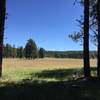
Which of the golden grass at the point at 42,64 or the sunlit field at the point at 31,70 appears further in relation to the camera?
the golden grass at the point at 42,64

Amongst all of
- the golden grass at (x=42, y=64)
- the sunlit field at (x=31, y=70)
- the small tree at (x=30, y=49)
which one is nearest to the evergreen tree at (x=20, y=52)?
the small tree at (x=30, y=49)

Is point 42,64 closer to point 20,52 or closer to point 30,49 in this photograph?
point 30,49

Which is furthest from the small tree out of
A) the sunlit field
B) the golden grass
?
the sunlit field

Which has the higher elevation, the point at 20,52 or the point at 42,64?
the point at 20,52

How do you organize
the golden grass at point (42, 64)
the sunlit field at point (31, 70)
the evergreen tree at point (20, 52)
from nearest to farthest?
1. the sunlit field at point (31, 70)
2. the golden grass at point (42, 64)
3. the evergreen tree at point (20, 52)

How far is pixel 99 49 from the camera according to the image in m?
19.1

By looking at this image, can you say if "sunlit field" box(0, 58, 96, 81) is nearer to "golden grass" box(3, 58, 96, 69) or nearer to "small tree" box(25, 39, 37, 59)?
"golden grass" box(3, 58, 96, 69)

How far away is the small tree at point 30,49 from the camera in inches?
4951

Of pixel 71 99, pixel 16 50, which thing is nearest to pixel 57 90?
pixel 71 99

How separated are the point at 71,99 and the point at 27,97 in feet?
4.81

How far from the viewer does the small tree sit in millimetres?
125750

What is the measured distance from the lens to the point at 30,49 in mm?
127938

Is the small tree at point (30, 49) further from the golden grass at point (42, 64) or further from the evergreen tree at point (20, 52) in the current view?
the golden grass at point (42, 64)

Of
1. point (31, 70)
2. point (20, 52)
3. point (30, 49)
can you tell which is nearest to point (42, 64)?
point (31, 70)
